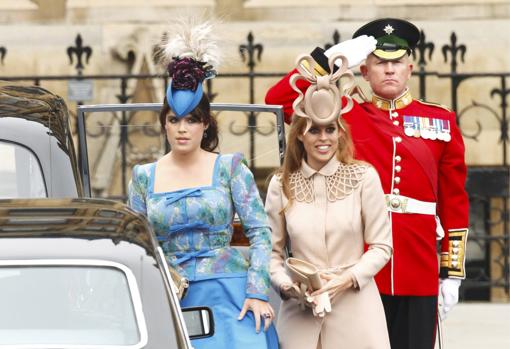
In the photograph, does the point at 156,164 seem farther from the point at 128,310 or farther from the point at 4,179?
the point at 128,310

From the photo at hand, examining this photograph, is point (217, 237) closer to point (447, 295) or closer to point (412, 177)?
point (412, 177)

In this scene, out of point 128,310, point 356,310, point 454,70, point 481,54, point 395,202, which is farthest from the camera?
point 481,54

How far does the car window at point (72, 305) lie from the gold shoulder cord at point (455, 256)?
225 centimetres

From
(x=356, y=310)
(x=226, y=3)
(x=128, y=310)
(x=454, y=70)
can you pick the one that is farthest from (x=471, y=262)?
(x=128, y=310)

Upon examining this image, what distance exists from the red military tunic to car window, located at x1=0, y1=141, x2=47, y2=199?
3.76 ft

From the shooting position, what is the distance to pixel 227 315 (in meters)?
6.54

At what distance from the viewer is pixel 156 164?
22.4ft

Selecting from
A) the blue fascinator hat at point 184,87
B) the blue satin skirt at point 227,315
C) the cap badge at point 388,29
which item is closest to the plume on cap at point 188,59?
the blue fascinator hat at point 184,87

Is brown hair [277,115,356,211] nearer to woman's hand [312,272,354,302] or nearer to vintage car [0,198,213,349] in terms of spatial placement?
woman's hand [312,272,354,302]

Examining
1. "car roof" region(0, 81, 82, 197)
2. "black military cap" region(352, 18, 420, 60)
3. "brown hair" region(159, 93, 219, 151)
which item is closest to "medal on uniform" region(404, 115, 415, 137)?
"black military cap" region(352, 18, 420, 60)

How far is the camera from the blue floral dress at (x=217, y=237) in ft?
21.7

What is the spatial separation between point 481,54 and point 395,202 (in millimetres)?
7331

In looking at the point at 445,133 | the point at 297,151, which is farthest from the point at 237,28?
the point at 297,151

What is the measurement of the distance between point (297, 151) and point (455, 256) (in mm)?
920
